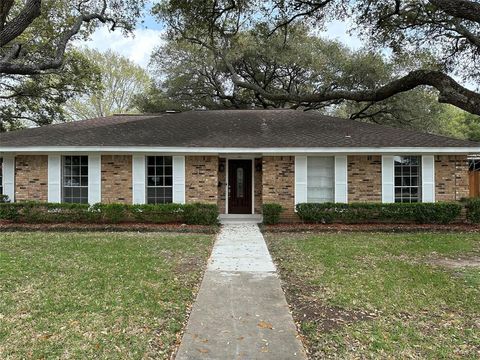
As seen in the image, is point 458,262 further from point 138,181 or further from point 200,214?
point 138,181

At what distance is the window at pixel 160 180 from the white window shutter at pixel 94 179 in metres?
A: 1.64

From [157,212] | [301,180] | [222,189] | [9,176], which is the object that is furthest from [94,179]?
[301,180]

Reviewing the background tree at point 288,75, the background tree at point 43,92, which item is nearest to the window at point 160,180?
the background tree at point 288,75

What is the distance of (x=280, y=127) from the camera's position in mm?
14148

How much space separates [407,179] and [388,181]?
749 mm

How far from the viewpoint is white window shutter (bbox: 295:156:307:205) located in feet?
39.8

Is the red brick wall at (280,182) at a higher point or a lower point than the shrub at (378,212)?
higher

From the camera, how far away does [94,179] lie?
12.2 metres

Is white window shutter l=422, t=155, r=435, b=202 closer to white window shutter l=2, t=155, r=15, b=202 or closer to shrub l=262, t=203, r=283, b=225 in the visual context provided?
shrub l=262, t=203, r=283, b=225

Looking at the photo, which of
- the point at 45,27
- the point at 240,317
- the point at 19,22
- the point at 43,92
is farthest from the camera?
the point at 43,92

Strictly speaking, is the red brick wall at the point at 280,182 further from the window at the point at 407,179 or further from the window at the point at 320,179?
the window at the point at 407,179

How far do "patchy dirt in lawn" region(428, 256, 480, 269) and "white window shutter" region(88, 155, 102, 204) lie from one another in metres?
9.98

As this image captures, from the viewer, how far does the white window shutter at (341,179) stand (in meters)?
12.2

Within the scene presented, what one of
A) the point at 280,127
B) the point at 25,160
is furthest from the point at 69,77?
the point at 280,127
